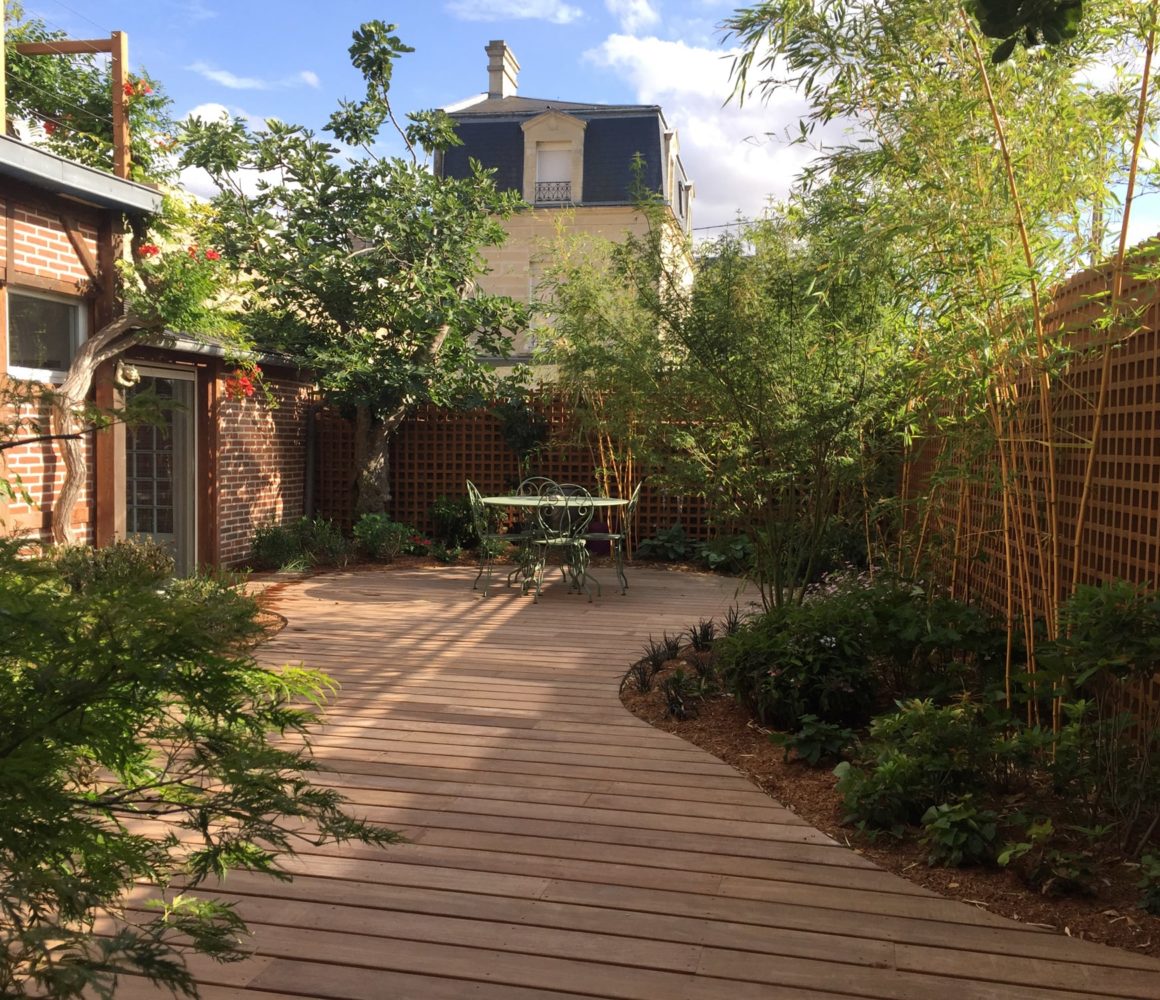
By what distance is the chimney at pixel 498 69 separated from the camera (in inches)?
784

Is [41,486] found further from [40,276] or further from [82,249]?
[82,249]

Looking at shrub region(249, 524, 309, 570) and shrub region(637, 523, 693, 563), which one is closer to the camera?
shrub region(249, 524, 309, 570)

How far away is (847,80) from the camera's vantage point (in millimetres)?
3650

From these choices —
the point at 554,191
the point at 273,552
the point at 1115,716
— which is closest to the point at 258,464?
the point at 273,552

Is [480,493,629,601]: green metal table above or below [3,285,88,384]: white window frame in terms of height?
below

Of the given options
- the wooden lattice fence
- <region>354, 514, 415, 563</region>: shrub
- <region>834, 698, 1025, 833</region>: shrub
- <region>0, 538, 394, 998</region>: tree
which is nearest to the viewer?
<region>0, 538, 394, 998</region>: tree

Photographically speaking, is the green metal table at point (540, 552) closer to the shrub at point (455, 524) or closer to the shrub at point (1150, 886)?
the shrub at point (455, 524)

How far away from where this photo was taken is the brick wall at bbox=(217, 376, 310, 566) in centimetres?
846

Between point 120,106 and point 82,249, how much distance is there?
1129 millimetres

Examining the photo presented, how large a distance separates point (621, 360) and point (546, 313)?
2769mm

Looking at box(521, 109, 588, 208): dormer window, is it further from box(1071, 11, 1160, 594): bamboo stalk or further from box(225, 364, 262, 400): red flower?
box(1071, 11, 1160, 594): bamboo stalk

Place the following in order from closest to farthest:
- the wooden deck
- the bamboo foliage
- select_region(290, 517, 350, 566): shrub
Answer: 1. the wooden deck
2. the bamboo foliage
3. select_region(290, 517, 350, 566): shrub

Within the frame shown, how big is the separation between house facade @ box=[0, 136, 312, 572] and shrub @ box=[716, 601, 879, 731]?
101 inches

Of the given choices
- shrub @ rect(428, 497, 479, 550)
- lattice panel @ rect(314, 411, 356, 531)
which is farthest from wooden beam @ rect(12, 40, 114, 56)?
shrub @ rect(428, 497, 479, 550)
